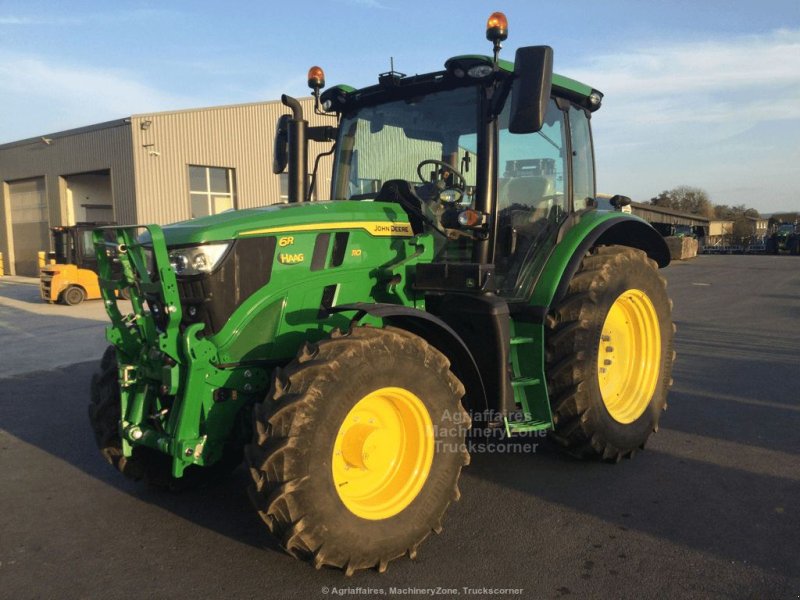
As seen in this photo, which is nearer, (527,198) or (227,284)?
(227,284)

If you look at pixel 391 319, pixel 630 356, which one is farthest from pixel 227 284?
pixel 630 356

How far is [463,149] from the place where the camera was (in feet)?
13.6

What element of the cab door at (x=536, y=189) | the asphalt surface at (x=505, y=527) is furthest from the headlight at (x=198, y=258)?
the cab door at (x=536, y=189)

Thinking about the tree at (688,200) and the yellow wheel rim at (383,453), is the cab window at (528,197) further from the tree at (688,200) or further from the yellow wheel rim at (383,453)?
the tree at (688,200)

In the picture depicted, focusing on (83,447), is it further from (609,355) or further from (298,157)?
(609,355)

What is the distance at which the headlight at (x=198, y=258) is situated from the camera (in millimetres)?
3215

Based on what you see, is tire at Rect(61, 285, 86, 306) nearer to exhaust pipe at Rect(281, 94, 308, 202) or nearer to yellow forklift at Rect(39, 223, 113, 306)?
yellow forklift at Rect(39, 223, 113, 306)

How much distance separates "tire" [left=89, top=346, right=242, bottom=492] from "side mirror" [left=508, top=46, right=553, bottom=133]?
8.02 feet

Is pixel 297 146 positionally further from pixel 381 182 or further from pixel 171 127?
pixel 171 127

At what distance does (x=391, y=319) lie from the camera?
3.62m

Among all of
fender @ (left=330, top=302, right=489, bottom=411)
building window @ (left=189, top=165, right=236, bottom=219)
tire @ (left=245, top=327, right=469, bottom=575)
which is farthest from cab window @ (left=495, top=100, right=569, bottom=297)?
building window @ (left=189, top=165, right=236, bottom=219)

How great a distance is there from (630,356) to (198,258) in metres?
3.32

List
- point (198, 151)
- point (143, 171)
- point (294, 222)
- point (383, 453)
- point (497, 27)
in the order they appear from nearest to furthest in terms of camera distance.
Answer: point (383, 453)
point (294, 222)
point (497, 27)
point (143, 171)
point (198, 151)

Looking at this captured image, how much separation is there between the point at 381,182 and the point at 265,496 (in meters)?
2.39
